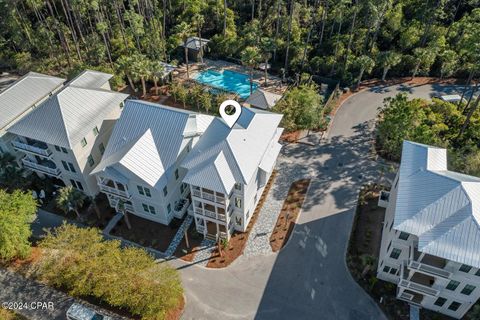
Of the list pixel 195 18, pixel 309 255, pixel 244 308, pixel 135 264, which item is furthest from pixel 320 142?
pixel 195 18

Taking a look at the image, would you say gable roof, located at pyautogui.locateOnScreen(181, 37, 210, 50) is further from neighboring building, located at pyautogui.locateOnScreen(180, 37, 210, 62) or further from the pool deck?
the pool deck

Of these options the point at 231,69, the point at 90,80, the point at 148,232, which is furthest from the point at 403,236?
the point at 231,69


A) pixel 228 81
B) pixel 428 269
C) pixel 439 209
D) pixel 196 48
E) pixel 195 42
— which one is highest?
pixel 439 209

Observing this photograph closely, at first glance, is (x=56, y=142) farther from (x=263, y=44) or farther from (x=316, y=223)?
(x=263, y=44)

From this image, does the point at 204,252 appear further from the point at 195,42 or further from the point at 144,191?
the point at 195,42

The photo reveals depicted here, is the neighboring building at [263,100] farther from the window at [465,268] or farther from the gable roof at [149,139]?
the window at [465,268]

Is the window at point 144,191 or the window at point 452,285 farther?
the window at point 144,191

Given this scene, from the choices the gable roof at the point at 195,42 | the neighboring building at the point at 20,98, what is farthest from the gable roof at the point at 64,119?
the gable roof at the point at 195,42
